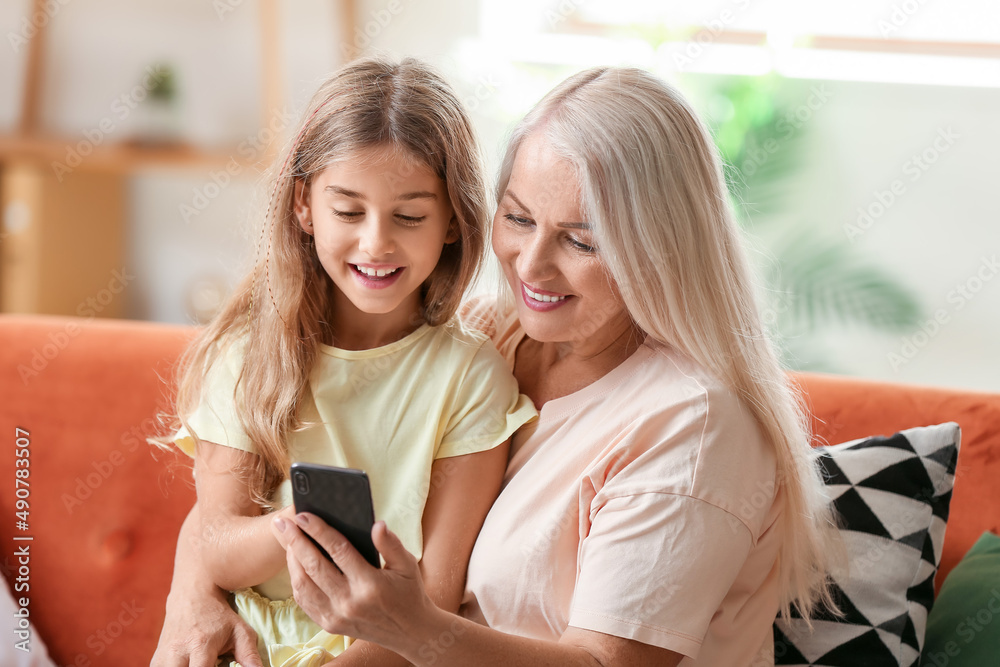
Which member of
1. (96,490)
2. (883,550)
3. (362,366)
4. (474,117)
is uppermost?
(474,117)

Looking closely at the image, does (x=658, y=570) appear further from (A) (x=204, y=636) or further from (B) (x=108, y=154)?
(B) (x=108, y=154)

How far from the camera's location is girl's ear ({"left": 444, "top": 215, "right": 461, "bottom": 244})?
137cm

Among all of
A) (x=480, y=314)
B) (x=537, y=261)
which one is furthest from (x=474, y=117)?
(x=537, y=261)

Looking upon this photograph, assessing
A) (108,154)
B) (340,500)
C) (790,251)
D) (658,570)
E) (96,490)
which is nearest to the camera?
(340,500)

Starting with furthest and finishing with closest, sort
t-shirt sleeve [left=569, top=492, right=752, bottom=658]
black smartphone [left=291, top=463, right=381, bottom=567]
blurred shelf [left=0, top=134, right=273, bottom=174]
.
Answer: blurred shelf [left=0, top=134, right=273, bottom=174] < t-shirt sleeve [left=569, top=492, right=752, bottom=658] < black smartphone [left=291, top=463, right=381, bottom=567]

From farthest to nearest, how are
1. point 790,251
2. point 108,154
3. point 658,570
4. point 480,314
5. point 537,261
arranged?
1. point 108,154
2. point 790,251
3. point 480,314
4. point 537,261
5. point 658,570

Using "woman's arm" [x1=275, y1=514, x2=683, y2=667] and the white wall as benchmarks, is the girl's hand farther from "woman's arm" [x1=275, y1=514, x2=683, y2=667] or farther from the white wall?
the white wall

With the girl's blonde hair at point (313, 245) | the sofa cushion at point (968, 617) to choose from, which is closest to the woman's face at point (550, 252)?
the girl's blonde hair at point (313, 245)

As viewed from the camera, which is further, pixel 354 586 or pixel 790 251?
pixel 790 251

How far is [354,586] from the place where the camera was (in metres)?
0.96

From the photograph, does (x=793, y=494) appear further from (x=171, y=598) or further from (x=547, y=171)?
(x=171, y=598)

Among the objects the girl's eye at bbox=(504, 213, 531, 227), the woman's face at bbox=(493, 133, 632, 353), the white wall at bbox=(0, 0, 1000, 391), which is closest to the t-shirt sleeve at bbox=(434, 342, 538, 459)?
the woman's face at bbox=(493, 133, 632, 353)

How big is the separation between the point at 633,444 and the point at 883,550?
1.79 feet

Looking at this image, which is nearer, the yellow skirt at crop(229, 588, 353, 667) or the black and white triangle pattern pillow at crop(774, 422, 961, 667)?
the yellow skirt at crop(229, 588, 353, 667)
